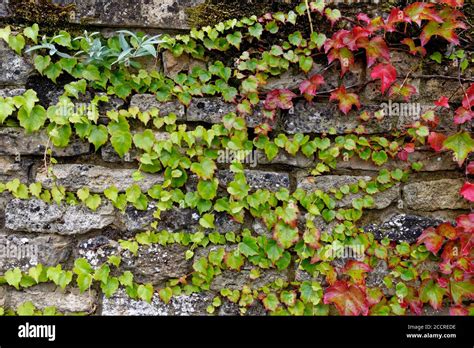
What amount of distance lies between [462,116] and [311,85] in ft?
2.53

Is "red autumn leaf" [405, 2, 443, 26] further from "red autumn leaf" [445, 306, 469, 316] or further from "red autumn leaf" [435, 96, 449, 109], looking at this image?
"red autumn leaf" [445, 306, 469, 316]

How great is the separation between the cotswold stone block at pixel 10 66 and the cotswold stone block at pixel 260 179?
42.4 inches

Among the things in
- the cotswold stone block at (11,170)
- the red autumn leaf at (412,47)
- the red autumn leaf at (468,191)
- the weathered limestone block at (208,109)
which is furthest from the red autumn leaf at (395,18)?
the cotswold stone block at (11,170)

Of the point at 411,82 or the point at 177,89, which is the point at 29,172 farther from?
the point at 411,82

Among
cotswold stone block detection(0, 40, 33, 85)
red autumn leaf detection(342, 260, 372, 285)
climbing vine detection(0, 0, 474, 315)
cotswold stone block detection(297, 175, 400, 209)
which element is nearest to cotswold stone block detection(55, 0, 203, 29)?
climbing vine detection(0, 0, 474, 315)

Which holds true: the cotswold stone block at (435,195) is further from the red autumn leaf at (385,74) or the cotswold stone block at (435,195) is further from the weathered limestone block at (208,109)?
the weathered limestone block at (208,109)

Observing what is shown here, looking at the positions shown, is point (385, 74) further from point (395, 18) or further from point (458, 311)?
point (458, 311)

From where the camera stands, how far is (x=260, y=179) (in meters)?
2.23

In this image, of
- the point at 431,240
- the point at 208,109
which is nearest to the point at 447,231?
the point at 431,240

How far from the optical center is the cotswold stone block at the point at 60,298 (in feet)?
7.29

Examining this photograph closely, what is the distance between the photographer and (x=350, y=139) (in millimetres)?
2213

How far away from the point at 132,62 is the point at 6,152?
76 cm

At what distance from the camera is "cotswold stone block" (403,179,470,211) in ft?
7.43
